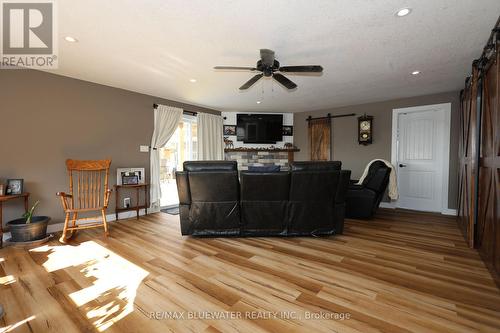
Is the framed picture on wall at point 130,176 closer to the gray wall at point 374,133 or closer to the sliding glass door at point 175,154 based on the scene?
→ the sliding glass door at point 175,154

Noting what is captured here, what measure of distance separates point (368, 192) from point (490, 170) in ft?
5.82

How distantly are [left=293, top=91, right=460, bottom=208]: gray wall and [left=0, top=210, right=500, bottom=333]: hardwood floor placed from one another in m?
2.45

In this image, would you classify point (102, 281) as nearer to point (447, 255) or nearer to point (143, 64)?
point (143, 64)

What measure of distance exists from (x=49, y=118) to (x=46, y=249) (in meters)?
1.96

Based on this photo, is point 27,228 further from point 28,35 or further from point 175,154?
point 175,154

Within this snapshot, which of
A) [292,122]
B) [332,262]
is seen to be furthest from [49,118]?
[292,122]

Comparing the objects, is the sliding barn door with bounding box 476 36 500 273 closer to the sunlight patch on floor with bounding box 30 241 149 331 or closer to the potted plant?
the sunlight patch on floor with bounding box 30 241 149 331

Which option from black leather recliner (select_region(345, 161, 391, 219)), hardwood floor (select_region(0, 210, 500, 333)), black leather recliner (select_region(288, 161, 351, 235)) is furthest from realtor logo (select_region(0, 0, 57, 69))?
black leather recliner (select_region(345, 161, 391, 219))

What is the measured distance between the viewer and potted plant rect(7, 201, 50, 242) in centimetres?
274

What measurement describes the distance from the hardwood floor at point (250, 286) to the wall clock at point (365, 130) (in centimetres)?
280

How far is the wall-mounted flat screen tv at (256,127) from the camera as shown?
6.22m

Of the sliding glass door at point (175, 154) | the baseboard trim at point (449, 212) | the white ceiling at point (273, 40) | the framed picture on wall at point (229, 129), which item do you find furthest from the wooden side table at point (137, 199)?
the baseboard trim at point (449, 212)

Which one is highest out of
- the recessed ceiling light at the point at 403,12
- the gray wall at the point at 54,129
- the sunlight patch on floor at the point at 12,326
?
the recessed ceiling light at the point at 403,12

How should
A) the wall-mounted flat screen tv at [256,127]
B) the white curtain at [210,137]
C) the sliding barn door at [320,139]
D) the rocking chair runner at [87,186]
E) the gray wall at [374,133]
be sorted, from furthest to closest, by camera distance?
the wall-mounted flat screen tv at [256,127] < the sliding barn door at [320,139] < the white curtain at [210,137] < the gray wall at [374,133] < the rocking chair runner at [87,186]
